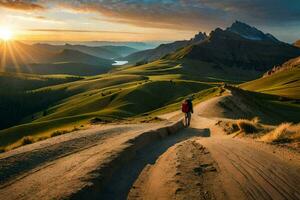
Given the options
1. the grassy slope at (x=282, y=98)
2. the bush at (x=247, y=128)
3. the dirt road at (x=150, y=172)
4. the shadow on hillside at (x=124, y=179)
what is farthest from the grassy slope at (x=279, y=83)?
the dirt road at (x=150, y=172)

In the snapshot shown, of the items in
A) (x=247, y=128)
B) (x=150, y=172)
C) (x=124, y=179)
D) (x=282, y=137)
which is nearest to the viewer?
(x=124, y=179)

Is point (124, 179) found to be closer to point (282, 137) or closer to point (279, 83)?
point (282, 137)

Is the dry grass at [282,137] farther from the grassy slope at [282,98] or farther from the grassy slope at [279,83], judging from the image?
the grassy slope at [279,83]

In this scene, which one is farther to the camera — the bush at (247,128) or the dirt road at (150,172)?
the bush at (247,128)

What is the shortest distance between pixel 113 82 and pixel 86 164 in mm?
175622

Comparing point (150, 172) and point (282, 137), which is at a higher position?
point (282, 137)

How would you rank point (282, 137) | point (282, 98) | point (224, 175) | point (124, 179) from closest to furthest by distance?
1. point (224, 175)
2. point (124, 179)
3. point (282, 137)
4. point (282, 98)

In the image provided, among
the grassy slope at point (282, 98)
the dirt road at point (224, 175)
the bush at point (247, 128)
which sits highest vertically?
the dirt road at point (224, 175)

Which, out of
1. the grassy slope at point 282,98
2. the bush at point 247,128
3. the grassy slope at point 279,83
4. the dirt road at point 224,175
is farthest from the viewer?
the grassy slope at point 279,83

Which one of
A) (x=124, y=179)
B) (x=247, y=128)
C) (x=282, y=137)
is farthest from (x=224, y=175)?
(x=247, y=128)

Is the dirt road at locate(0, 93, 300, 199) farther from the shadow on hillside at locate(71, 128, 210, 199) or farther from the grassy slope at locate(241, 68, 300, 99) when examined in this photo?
the grassy slope at locate(241, 68, 300, 99)

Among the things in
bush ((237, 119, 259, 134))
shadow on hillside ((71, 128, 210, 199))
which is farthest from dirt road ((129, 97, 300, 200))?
bush ((237, 119, 259, 134))

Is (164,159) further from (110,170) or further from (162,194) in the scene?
(162,194)

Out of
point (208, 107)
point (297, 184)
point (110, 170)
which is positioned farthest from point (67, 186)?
point (208, 107)
